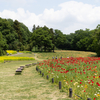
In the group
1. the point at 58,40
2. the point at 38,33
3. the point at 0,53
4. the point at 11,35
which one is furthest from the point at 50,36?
the point at 0,53

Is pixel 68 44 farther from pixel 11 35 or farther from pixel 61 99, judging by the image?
pixel 61 99

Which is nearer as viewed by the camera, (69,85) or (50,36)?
(69,85)

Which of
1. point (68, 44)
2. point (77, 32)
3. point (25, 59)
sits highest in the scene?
point (77, 32)

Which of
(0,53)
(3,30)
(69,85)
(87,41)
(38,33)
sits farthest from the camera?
(87,41)

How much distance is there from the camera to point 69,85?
7.48 meters

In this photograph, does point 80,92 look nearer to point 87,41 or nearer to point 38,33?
point 38,33

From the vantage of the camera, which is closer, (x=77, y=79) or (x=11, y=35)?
(x=77, y=79)

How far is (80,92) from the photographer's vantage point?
620cm

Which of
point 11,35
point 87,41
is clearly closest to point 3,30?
point 11,35

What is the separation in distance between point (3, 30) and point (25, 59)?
108 ft

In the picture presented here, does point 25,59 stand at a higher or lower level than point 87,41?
lower

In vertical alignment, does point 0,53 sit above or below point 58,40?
Answer: below

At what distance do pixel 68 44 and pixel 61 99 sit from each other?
284ft

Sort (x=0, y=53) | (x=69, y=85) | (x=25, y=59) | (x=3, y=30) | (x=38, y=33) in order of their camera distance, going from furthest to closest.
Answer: (x=38, y=33), (x=3, y=30), (x=0, y=53), (x=25, y=59), (x=69, y=85)
